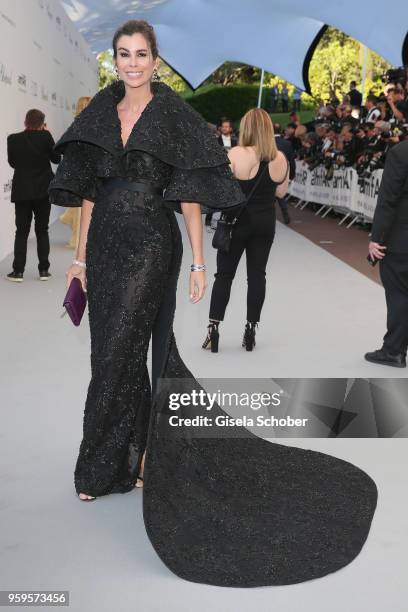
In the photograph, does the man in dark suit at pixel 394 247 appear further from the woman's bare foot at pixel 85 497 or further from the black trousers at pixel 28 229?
the black trousers at pixel 28 229

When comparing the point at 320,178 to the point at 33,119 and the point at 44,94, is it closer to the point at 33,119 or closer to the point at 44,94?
the point at 44,94

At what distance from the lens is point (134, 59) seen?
12.6 ft

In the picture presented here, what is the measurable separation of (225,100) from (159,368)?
164 feet

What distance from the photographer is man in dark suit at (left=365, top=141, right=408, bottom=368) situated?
6.47m

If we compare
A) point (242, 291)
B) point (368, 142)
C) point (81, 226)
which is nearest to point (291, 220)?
point (368, 142)

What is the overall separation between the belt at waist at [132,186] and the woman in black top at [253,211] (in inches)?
106

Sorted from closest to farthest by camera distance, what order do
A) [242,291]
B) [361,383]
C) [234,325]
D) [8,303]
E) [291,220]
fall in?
1. [361,383]
2. [234,325]
3. [8,303]
4. [242,291]
5. [291,220]

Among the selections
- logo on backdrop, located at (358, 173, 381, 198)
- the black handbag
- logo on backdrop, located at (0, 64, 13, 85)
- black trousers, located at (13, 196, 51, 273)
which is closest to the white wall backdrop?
logo on backdrop, located at (0, 64, 13, 85)

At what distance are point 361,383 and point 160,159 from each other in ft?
9.67

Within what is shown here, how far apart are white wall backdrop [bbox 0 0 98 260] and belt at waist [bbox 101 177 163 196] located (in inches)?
339

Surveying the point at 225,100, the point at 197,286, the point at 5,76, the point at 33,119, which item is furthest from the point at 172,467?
the point at 225,100

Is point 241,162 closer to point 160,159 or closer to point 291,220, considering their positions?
point 160,159

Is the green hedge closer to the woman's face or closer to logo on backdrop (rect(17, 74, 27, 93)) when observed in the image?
logo on backdrop (rect(17, 74, 27, 93))

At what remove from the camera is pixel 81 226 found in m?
4.23
